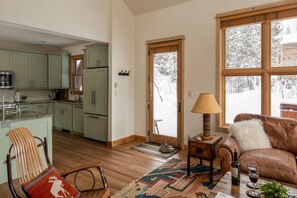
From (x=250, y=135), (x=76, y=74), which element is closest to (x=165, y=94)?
(x=250, y=135)

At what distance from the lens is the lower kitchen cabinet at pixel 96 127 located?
475 cm

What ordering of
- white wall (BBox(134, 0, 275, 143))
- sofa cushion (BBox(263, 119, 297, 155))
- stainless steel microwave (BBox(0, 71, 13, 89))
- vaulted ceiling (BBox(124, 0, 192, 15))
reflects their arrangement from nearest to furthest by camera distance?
sofa cushion (BBox(263, 119, 297, 155)), white wall (BBox(134, 0, 275, 143)), vaulted ceiling (BBox(124, 0, 192, 15)), stainless steel microwave (BBox(0, 71, 13, 89))

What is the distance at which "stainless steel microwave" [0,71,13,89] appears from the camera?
5.45m

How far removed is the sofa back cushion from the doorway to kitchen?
1767 millimetres

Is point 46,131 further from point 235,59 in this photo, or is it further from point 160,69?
point 235,59

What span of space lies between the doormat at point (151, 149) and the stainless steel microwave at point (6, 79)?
4000 mm

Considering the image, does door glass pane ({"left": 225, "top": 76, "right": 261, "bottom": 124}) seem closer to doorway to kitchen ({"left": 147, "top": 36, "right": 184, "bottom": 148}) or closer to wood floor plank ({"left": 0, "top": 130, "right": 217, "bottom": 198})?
doorway to kitchen ({"left": 147, "top": 36, "right": 184, "bottom": 148})

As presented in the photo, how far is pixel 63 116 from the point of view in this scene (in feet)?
19.9

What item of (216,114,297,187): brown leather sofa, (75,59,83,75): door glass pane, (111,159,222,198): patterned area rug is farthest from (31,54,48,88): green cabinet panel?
(216,114,297,187): brown leather sofa

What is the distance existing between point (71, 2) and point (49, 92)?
4019 mm

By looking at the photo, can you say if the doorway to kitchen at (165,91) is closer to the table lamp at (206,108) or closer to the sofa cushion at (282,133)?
the table lamp at (206,108)

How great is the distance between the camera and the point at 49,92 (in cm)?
693

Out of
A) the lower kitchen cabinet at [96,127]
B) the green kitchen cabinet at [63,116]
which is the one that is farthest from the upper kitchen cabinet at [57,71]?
the lower kitchen cabinet at [96,127]

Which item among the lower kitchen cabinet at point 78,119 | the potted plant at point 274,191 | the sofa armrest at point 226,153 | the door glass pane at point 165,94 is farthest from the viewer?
the lower kitchen cabinet at point 78,119
